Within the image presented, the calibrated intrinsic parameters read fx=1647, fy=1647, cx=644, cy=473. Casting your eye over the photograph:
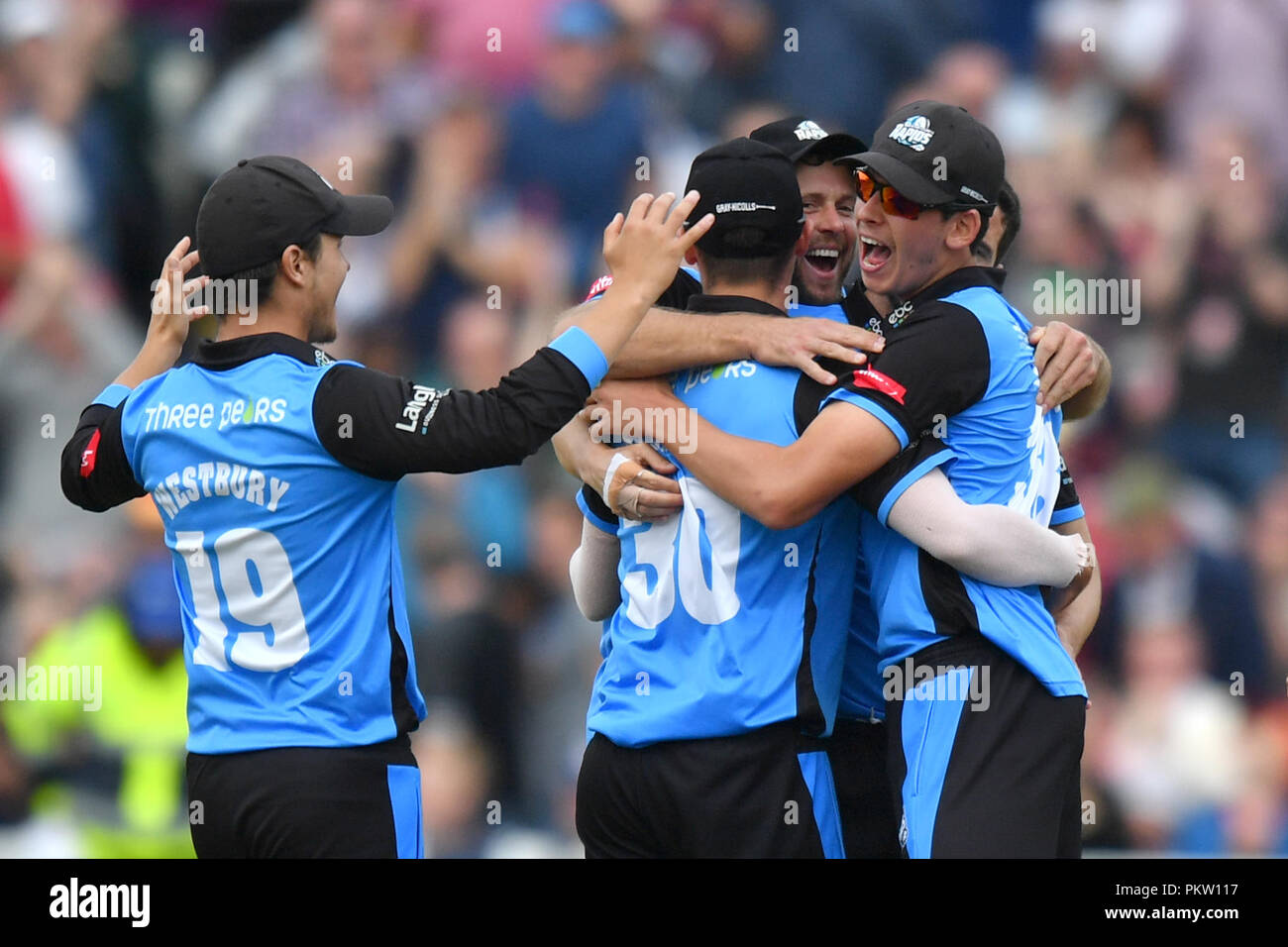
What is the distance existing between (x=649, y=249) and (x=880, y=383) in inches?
23.4

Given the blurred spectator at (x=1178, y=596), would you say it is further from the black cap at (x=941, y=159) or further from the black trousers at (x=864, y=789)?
the black cap at (x=941, y=159)

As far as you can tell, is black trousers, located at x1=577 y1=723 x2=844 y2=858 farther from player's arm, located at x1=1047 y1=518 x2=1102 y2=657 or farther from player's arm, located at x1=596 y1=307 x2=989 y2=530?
player's arm, located at x1=1047 y1=518 x2=1102 y2=657

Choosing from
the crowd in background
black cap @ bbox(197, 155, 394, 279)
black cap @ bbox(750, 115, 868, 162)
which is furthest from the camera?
the crowd in background

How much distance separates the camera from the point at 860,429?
11.9 ft

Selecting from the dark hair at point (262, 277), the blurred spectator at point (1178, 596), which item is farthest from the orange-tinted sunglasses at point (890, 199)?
the blurred spectator at point (1178, 596)

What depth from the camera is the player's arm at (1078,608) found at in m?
4.23

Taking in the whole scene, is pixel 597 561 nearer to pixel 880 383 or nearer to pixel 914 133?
pixel 880 383

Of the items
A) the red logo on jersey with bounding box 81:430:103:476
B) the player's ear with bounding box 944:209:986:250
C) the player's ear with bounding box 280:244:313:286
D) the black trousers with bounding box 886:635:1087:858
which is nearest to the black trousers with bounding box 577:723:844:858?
the black trousers with bounding box 886:635:1087:858

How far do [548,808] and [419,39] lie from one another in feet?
12.5

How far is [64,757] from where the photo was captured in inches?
281

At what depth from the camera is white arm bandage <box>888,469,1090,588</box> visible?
360 centimetres

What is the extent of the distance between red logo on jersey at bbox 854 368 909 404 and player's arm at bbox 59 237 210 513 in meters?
1.53

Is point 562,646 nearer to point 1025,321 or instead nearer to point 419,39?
point 419,39
